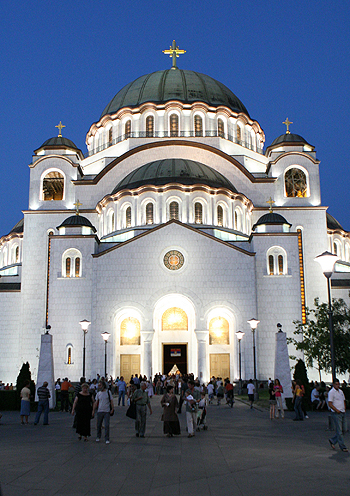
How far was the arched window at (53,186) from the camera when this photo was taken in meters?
42.5

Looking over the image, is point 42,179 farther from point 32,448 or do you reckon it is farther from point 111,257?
point 32,448

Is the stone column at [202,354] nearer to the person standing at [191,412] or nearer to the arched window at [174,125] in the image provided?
the arched window at [174,125]

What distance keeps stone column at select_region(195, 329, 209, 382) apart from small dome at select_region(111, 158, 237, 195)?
10.6 meters

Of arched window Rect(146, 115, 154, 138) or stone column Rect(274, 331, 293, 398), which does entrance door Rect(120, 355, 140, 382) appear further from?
arched window Rect(146, 115, 154, 138)

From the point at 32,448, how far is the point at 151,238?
23321mm

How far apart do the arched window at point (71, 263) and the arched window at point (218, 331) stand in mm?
8973

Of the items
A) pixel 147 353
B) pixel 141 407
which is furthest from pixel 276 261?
pixel 141 407

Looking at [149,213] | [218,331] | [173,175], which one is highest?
Result: [173,175]

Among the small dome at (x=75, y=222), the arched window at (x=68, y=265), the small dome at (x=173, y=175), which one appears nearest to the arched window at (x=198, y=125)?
the small dome at (x=173, y=175)

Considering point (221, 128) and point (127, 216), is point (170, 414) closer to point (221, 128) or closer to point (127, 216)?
point (127, 216)

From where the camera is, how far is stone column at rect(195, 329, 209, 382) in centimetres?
3300

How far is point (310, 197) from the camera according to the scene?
1596 inches

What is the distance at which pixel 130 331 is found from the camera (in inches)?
1359

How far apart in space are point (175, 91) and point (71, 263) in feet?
63.6
